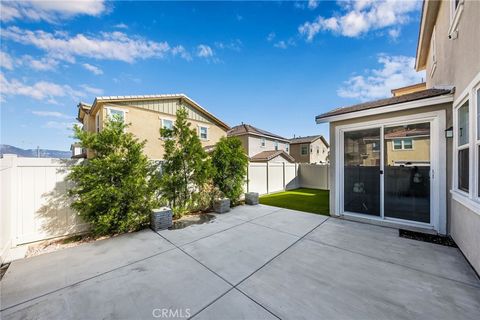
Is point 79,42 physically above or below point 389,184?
above

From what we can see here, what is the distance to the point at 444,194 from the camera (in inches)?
172

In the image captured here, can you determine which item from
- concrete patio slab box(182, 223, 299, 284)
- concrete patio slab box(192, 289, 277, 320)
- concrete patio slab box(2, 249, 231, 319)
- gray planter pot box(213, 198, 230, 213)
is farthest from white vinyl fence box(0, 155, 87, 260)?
concrete patio slab box(192, 289, 277, 320)

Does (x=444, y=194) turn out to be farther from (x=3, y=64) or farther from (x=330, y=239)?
(x=3, y=64)

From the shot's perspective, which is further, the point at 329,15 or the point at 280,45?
the point at 280,45

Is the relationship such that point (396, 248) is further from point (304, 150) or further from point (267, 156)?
point (304, 150)

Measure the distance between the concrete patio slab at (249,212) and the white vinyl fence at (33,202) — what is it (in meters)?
4.34

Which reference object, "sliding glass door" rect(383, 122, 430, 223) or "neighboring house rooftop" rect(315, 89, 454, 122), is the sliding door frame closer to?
"sliding glass door" rect(383, 122, 430, 223)

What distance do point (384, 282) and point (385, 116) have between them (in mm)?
4407

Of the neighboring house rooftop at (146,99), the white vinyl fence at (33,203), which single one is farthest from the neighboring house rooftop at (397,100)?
the neighboring house rooftop at (146,99)

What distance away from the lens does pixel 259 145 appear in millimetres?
19453

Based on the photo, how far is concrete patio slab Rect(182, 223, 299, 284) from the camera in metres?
3.06

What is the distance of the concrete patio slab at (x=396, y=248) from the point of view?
2971 mm

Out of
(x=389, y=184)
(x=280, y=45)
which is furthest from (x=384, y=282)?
(x=280, y=45)

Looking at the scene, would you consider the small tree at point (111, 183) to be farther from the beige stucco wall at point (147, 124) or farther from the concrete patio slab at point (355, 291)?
the beige stucco wall at point (147, 124)
